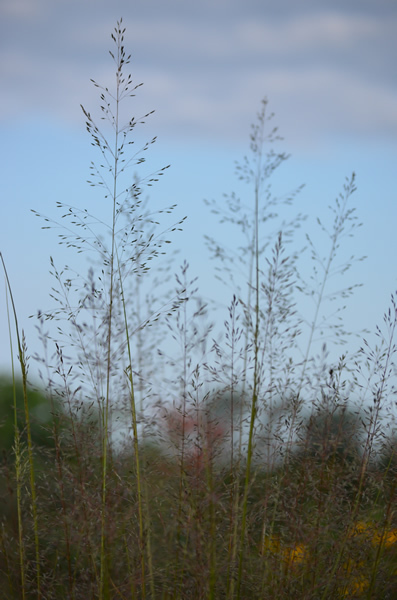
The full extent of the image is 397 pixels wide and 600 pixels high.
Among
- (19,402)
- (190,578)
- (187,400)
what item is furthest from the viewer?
(19,402)

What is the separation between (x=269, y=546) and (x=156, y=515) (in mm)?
407

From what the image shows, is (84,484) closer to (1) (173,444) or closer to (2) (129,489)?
(2) (129,489)

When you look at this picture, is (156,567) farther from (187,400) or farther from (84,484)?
(187,400)

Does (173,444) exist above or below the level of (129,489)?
above

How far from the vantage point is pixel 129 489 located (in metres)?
2.35

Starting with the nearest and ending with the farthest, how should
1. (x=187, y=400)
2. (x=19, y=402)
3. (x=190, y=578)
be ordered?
(x=190, y=578) → (x=187, y=400) → (x=19, y=402)

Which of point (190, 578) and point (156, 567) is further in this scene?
point (156, 567)

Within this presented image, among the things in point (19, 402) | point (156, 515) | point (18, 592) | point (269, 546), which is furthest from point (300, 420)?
point (19, 402)

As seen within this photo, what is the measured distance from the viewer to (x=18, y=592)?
264 centimetres

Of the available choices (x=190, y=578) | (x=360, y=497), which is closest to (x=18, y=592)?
(x=190, y=578)

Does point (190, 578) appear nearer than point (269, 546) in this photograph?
Yes

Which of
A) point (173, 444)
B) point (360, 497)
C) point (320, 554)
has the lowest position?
point (320, 554)

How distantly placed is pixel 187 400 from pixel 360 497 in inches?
33.3

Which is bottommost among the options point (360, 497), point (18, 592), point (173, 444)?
point (18, 592)
